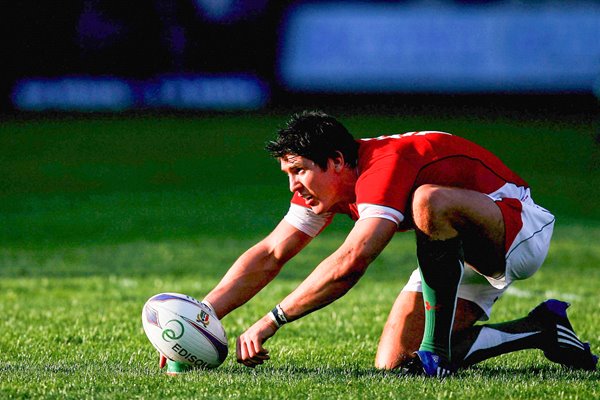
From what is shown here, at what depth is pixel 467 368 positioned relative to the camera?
251 inches

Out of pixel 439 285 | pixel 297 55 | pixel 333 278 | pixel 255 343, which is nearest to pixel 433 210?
pixel 439 285

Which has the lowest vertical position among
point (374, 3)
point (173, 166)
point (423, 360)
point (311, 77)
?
point (173, 166)

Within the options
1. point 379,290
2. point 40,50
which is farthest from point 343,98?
point 379,290

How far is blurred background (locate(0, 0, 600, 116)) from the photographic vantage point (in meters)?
22.3

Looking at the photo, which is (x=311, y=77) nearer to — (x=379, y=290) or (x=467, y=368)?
(x=379, y=290)

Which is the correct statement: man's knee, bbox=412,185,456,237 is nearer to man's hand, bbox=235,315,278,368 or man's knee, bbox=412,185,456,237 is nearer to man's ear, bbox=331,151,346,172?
man's ear, bbox=331,151,346,172

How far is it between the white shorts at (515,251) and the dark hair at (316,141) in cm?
87

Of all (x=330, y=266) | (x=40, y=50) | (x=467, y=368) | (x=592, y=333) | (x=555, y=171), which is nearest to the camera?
(x=330, y=266)

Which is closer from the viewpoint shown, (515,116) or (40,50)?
(40,50)

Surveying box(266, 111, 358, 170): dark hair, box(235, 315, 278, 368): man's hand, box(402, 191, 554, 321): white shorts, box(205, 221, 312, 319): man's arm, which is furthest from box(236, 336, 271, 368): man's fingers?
box(402, 191, 554, 321): white shorts

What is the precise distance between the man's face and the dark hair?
0.10 ft

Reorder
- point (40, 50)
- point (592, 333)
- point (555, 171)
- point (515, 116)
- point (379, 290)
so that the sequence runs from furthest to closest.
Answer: point (515, 116) < point (555, 171) < point (40, 50) < point (379, 290) < point (592, 333)

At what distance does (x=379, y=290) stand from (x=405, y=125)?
1450cm

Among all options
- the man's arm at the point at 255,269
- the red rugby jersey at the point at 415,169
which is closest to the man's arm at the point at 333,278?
the red rugby jersey at the point at 415,169
